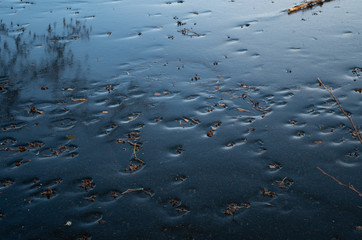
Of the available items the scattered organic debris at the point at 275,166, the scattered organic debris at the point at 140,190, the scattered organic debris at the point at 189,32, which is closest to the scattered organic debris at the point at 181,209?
the scattered organic debris at the point at 140,190

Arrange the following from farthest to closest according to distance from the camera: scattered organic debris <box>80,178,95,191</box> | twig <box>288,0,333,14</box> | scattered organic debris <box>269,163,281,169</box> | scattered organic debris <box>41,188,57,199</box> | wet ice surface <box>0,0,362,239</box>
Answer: twig <box>288,0,333,14</box>, scattered organic debris <box>269,163,281,169</box>, scattered organic debris <box>80,178,95,191</box>, scattered organic debris <box>41,188,57,199</box>, wet ice surface <box>0,0,362,239</box>

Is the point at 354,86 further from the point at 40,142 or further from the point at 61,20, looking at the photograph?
the point at 61,20

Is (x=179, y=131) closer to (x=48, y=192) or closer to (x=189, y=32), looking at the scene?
(x=48, y=192)

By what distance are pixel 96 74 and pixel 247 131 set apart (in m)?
3.42

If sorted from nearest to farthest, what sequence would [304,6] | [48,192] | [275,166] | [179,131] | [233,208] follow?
[233,208] < [48,192] < [275,166] < [179,131] < [304,6]

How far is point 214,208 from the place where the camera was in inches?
163

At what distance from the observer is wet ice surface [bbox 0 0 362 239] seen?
13.2ft

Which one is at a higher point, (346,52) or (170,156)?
(346,52)

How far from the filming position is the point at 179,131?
5.57m

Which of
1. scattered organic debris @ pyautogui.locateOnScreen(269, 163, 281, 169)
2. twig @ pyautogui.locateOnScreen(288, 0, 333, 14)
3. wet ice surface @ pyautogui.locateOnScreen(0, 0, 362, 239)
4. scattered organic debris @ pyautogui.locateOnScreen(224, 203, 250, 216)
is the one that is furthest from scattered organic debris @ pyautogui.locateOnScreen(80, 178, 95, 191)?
twig @ pyautogui.locateOnScreen(288, 0, 333, 14)

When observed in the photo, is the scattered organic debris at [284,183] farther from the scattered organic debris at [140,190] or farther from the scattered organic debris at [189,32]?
the scattered organic debris at [189,32]

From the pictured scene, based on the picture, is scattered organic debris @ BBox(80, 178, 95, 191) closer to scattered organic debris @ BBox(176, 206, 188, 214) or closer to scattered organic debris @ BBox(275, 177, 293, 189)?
scattered organic debris @ BBox(176, 206, 188, 214)

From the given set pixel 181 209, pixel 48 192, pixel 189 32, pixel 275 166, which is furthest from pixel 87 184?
pixel 189 32

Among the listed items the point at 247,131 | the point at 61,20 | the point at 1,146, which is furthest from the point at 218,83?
the point at 61,20
